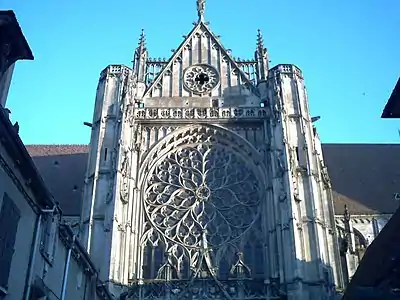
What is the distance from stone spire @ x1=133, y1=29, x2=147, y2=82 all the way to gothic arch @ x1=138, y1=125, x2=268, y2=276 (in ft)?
11.6

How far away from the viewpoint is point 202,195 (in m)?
20.0

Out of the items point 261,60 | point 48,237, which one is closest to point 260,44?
point 261,60

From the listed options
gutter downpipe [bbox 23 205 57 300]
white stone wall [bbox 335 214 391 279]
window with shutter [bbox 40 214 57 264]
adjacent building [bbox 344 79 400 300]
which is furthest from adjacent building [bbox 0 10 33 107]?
white stone wall [bbox 335 214 391 279]

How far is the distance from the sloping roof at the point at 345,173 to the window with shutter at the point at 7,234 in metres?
13.6

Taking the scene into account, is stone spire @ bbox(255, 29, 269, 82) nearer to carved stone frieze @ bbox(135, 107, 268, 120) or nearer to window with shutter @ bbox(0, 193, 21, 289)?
carved stone frieze @ bbox(135, 107, 268, 120)

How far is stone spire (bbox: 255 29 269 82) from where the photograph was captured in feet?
75.9

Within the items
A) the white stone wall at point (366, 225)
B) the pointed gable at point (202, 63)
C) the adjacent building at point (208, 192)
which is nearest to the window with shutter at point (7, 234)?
the adjacent building at point (208, 192)

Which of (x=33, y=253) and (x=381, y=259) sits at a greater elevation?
(x=33, y=253)

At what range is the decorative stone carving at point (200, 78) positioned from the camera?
75.0 ft

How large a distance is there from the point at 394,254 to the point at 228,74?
623 inches

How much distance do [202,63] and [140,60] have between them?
2.63m

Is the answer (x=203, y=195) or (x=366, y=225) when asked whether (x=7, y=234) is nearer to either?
(x=203, y=195)

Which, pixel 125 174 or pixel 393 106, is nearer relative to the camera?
pixel 393 106

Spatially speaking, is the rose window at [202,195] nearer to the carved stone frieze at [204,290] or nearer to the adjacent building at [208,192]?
the adjacent building at [208,192]
